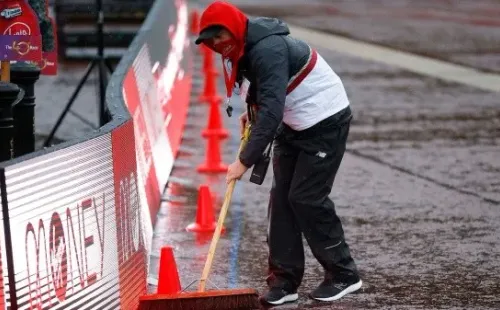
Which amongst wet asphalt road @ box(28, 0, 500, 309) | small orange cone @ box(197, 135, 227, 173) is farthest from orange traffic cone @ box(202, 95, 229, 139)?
small orange cone @ box(197, 135, 227, 173)

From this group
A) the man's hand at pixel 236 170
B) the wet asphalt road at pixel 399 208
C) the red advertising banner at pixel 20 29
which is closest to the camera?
the man's hand at pixel 236 170

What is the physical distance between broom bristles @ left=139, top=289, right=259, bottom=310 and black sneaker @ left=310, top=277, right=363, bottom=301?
1.06 metres

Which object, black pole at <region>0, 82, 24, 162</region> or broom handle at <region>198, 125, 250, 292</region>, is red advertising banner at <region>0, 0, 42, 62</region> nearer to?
black pole at <region>0, 82, 24, 162</region>

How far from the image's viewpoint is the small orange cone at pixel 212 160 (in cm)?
1167

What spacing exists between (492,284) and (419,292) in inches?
20.9

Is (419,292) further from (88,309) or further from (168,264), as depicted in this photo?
(88,309)

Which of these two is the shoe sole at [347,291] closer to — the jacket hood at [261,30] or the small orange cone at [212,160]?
the jacket hood at [261,30]

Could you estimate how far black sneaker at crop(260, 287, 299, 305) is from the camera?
24.0 ft

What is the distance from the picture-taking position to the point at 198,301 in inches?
250

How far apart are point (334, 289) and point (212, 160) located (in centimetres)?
447

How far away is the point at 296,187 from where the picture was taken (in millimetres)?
7172

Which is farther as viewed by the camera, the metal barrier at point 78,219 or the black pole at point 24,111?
the black pole at point 24,111

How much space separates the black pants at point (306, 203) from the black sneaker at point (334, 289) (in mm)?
55

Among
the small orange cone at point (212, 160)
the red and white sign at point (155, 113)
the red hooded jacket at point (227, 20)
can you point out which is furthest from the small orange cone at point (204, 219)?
the red hooded jacket at point (227, 20)
